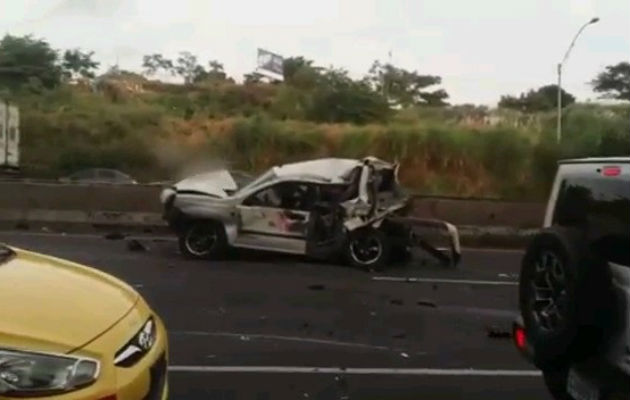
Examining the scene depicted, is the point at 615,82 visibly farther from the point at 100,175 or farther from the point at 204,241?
the point at 204,241

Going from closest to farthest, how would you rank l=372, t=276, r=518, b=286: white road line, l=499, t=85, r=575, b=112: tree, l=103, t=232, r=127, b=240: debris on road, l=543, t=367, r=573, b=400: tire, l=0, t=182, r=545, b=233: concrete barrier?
1. l=543, t=367, r=573, b=400: tire
2. l=372, t=276, r=518, b=286: white road line
3. l=103, t=232, r=127, b=240: debris on road
4. l=0, t=182, r=545, b=233: concrete barrier
5. l=499, t=85, r=575, b=112: tree

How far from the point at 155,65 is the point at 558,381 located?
1429 inches

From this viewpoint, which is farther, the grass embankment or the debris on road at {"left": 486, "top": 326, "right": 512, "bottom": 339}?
the grass embankment

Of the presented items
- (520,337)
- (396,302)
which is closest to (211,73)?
(396,302)

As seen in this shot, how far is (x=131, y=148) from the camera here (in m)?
26.6

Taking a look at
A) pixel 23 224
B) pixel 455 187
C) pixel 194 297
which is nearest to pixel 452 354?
pixel 194 297

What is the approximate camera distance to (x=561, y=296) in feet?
16.3

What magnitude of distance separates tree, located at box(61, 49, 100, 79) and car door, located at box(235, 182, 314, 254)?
77.6 feet

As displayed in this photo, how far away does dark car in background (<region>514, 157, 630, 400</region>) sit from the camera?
4.68 meters

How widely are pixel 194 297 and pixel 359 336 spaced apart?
2700 millimetres

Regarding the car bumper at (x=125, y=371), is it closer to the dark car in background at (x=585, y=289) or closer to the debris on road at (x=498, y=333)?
the dark car in background at (x=585, y=289)

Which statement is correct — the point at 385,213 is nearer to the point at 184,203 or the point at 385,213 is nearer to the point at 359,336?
the point at 184,203

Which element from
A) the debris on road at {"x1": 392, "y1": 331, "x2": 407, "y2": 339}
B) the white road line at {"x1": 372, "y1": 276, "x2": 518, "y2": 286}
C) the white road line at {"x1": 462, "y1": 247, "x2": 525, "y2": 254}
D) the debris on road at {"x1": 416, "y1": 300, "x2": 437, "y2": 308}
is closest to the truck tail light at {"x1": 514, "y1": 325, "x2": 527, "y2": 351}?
the debris on road at {"x1": 392, "y1": 331, "x2": 407, "y2": 339}

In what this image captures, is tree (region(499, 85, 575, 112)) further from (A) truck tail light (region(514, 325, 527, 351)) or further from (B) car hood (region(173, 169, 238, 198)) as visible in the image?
(A) truck tail light (region(514, 325, 527, 351))
